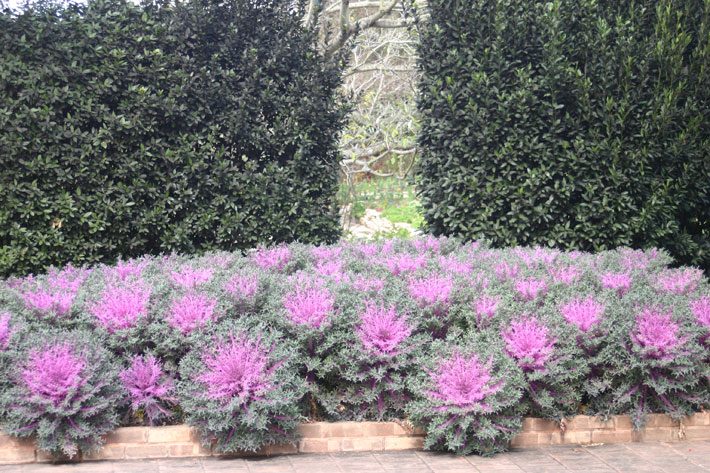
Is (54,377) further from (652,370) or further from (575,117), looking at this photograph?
(575,117)

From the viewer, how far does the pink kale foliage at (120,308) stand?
498 cm

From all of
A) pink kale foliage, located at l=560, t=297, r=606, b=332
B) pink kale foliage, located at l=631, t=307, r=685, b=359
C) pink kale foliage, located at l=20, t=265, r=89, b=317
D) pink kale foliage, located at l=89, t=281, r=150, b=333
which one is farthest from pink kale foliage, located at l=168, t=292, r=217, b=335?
pink kale foliage, located at l=631, t=307, r=685, b=359

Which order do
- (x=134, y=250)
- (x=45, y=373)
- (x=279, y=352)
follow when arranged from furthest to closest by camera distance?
(x=134, y=250), (x=279, y=352), (x=45, y=373)

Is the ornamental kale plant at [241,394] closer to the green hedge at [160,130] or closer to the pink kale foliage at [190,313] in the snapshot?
the pink kale foliage at [190,313]

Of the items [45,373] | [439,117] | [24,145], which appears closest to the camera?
[45,373]

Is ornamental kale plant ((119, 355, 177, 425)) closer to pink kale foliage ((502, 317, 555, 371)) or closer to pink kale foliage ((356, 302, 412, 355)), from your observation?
pink kale foliage ((356, 302, 412, 355))

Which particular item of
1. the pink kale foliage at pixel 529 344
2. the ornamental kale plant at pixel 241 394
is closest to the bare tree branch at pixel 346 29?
the pink kale foliage at pixel 529 344

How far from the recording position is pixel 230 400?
4566mm

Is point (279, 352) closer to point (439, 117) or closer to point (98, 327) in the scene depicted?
point (98, 327)

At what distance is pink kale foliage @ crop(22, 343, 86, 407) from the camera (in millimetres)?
4441

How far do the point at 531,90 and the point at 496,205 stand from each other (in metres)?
1.07

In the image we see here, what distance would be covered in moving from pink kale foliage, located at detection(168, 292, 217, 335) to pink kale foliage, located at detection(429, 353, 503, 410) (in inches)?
54.9

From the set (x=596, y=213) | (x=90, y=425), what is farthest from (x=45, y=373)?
(x=596, y=213)

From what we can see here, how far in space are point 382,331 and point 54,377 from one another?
1.83 meters
